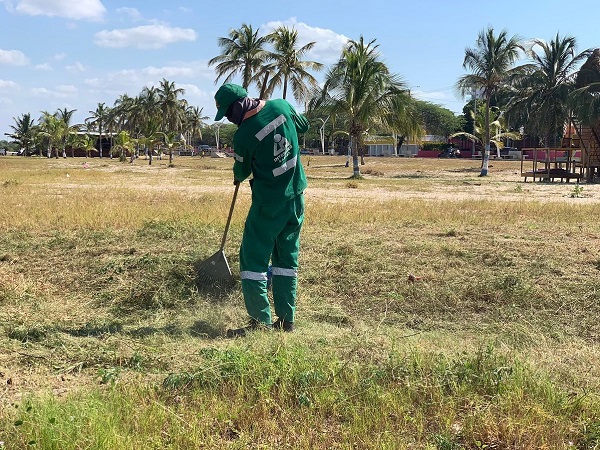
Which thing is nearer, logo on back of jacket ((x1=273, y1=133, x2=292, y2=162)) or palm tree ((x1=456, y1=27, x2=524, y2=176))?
logo on back of jacket ((x1=273, y1=133, x2=292, y2=162))

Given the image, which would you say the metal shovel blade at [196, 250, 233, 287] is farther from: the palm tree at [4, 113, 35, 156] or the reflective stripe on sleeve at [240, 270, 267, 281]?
the palm tree at [4, 113, 35, 156]

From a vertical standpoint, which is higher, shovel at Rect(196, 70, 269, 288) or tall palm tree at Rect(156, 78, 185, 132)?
tall palm tree at Rect(156, 78, 185, 132)

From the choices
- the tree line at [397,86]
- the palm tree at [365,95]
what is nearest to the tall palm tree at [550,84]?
the tree line at [397,86]

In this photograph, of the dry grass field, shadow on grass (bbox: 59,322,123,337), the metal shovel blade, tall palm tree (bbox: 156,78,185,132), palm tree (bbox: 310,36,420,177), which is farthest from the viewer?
tall palm tree (bbox: 156,78,185,132)

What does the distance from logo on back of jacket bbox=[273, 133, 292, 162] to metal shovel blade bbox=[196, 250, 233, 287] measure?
56.6 inches

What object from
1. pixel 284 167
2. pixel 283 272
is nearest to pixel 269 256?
pixel 283 272

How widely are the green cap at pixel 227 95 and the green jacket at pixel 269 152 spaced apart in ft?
0.60

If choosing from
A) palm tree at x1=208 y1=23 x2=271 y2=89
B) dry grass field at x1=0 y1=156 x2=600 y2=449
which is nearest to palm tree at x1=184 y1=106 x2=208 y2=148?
palm tree at x1=208 y1=23 x2=271 y2=89

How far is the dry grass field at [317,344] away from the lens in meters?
2.78

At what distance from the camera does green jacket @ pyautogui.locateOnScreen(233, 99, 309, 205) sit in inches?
169

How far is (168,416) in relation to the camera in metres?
2.85

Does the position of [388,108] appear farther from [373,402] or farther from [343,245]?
[373,402]

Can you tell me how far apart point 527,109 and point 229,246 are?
35.6 m

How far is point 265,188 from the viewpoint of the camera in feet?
14.3
